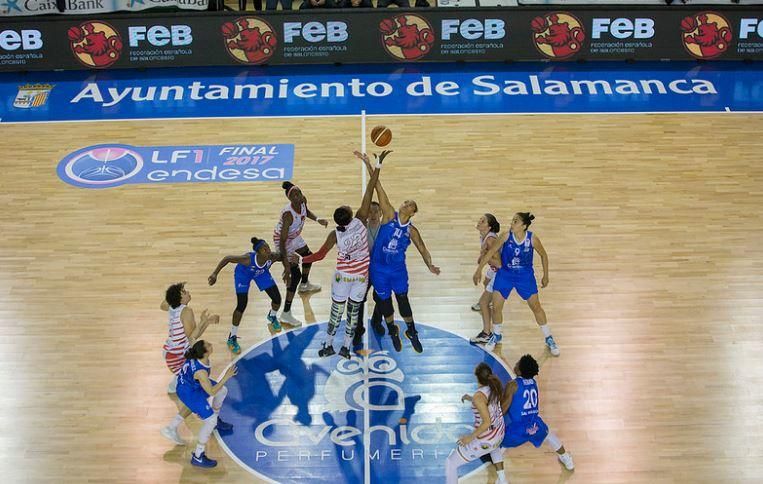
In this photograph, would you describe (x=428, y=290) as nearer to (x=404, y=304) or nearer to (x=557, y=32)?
(x=404, y=304)

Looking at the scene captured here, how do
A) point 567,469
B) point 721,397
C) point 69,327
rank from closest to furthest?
point 567,469 → point 721,397 → point 69,327

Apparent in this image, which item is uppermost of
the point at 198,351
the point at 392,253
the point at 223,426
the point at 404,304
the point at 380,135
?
the point at 380,135

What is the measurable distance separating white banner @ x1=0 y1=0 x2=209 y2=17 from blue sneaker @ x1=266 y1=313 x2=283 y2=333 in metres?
9.58

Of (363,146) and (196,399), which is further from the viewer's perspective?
(363,146)

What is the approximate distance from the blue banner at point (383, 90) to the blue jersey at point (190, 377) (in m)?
8.74

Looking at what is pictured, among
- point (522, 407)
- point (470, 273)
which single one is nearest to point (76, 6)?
point (470, 273)

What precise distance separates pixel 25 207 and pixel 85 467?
6113mm

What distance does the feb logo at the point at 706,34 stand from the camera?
1866 centimetres

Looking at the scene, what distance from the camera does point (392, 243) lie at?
405 inches

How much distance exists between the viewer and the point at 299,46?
18.8m

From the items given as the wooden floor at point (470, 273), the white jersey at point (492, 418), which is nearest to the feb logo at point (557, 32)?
the wooden floor at point (470, 273)

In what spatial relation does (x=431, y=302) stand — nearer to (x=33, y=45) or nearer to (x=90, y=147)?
(x=90, y=147)

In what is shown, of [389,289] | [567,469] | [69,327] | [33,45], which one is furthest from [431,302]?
[33,45]

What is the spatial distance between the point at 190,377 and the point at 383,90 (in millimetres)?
10059
